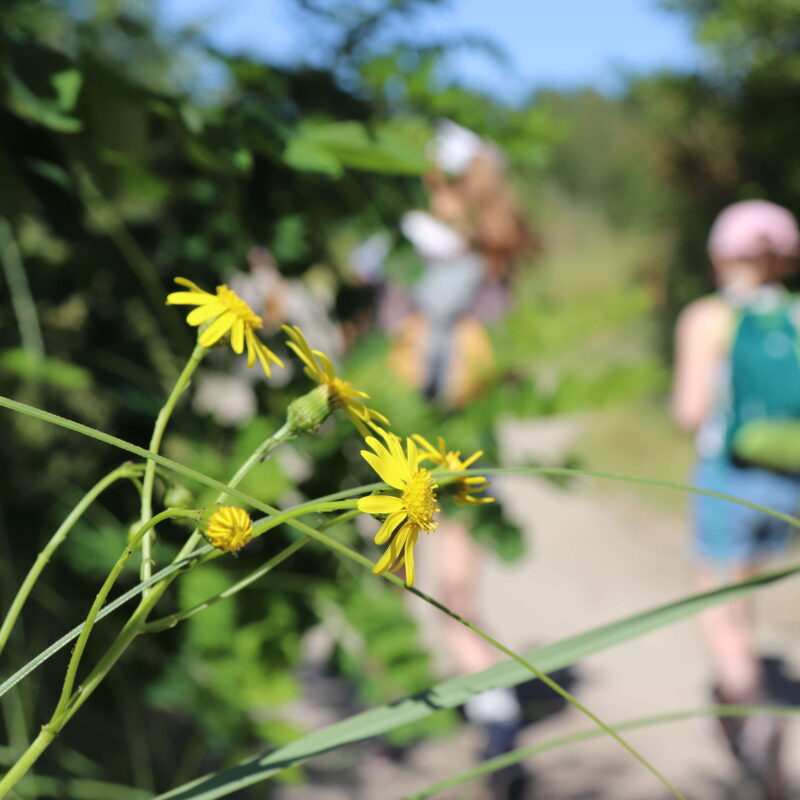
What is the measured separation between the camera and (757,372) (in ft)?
7.32

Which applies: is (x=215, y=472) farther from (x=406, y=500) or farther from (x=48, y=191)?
(x=406, y=500)

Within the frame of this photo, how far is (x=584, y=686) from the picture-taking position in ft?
9.48

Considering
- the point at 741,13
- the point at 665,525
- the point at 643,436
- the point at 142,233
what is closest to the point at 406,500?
the point at 142,233

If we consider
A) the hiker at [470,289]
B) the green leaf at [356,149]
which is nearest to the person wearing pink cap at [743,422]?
the hiker at [470,289]

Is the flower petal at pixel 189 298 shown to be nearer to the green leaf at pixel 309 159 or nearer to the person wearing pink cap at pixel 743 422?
the green leaf at pixel 309 159

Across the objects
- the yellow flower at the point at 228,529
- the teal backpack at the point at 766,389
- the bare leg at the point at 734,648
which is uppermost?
the teal backpack at the point at 766,389

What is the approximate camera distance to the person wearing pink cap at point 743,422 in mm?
2230

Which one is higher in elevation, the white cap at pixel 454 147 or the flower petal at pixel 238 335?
the white cap at pixel 454 147

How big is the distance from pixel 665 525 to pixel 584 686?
2057mm

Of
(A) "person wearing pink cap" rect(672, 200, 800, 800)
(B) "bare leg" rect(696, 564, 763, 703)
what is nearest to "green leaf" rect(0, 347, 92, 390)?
(A) "person wearing pink cap" rect(672, 200, 800, 800)

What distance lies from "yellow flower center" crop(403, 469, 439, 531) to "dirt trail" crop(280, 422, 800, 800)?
68 cm

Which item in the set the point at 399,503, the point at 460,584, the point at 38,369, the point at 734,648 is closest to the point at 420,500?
the point at 399,503

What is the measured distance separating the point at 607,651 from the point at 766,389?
4.15ft

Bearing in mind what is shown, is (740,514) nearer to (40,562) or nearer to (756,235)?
(756,235)
